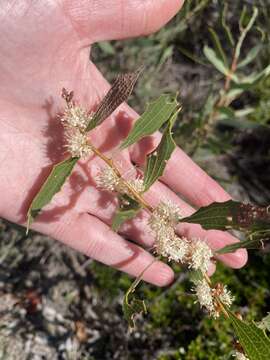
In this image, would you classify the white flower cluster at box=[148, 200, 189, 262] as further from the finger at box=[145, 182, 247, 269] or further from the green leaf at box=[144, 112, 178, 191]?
the finger at box=[145, 182, 247, 269]

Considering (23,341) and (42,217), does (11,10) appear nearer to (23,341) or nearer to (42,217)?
(42,217)

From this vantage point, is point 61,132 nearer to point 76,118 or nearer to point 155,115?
point 76,118

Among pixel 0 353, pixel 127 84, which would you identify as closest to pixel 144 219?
pixel 127 84

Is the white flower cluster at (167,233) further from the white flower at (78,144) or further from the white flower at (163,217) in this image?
the white flower at (78,144)

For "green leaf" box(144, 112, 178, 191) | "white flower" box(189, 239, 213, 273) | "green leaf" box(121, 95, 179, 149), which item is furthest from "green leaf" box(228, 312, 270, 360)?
"green leaf" box(121, 95, 179, 149)

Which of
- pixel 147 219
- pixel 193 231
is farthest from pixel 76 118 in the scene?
pixel 193 231

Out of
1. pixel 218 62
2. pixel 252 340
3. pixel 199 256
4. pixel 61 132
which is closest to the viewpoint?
pixel 252 340
